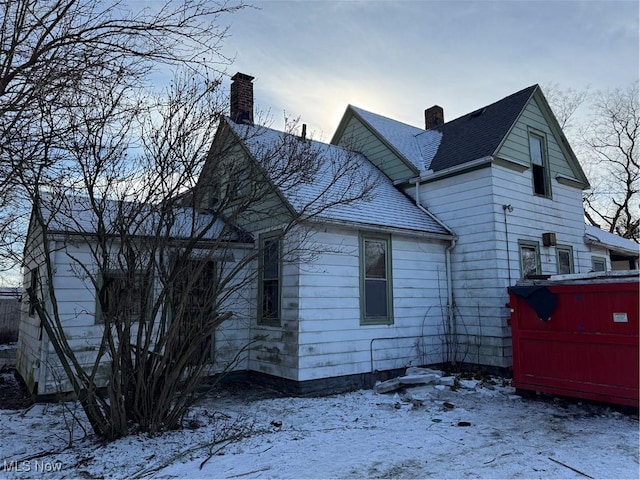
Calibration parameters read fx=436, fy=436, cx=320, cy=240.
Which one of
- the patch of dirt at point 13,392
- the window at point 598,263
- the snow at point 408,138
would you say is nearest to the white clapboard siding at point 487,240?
the snow at point 408,138

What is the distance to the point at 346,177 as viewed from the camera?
10.6 meters

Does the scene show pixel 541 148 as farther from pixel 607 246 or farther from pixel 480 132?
pixel 607 246

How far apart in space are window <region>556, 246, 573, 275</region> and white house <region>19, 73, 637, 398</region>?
3 cm

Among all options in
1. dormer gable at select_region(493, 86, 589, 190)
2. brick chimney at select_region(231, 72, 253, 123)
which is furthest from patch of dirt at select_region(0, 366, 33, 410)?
dormer gable at select_region(493, 86, 589, 190)

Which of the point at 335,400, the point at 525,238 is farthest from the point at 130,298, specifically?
the point at 525,238

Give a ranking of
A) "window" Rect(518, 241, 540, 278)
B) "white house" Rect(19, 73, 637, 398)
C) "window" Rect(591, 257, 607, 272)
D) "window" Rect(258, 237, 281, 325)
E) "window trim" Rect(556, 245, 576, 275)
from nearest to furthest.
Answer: "white house" Rect(19, 73, 637, 398) → "window" Rect(258, 237, 281, 325) → "window" Rect(518, 241, 540, 278) → "window trim" Rect(556, 245, 576, 275) → "window" Rect(591, 257, 607, 272)

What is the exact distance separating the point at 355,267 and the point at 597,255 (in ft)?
30.7

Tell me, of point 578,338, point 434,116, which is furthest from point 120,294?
point 434,116

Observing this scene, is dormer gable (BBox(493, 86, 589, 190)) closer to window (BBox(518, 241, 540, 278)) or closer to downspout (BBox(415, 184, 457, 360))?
window (BBox(518, 241, 540, 278))

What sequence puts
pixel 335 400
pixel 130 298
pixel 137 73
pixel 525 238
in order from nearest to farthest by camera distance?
pixel 137 73, pixel 130 298, pixel 335 400, pixel 525 238

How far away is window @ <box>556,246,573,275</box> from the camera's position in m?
11.4

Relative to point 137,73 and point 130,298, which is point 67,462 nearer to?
point 130,298

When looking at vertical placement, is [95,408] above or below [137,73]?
below

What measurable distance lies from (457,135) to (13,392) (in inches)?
465
